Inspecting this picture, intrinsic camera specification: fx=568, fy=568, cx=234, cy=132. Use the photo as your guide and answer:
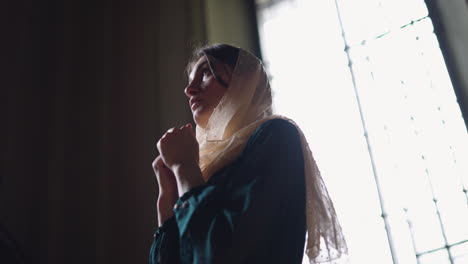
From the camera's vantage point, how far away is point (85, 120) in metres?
2.56

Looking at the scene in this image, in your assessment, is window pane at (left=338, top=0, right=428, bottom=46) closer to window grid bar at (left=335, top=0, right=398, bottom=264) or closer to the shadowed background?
window grid bar at (left=335, top=0, right=398, bottom=264)

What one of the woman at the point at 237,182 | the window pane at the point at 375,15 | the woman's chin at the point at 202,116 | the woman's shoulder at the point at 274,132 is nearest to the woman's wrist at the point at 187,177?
the woman at the point at 237,182

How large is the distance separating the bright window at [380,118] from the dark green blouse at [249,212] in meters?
1.10

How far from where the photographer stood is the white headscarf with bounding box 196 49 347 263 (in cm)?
124

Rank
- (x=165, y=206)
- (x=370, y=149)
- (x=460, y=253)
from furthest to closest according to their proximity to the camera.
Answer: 1. (x=370, y=149)
2. (x=460, y=253)
3. (x=165, y=206)

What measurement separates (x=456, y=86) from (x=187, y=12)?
1389 mm

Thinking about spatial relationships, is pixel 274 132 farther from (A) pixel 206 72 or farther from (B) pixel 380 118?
(B) pixel 380 118

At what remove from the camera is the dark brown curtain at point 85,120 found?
2.25 m

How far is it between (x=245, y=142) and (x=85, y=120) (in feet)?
4.93

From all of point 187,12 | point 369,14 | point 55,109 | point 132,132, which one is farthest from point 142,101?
point 369,14

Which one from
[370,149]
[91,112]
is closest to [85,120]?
[91,112]

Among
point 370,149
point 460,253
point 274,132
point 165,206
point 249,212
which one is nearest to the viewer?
point 249,212

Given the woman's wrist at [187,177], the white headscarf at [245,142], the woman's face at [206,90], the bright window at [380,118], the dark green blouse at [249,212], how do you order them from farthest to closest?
the bright window at [380,118], the woman's face at [206,90], the white headscarf at [245,142], the woman's wrist at [187,177], the dark green blouse at [249,212]

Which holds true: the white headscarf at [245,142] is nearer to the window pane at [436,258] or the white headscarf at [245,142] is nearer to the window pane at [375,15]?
the window pane at [436,258]
